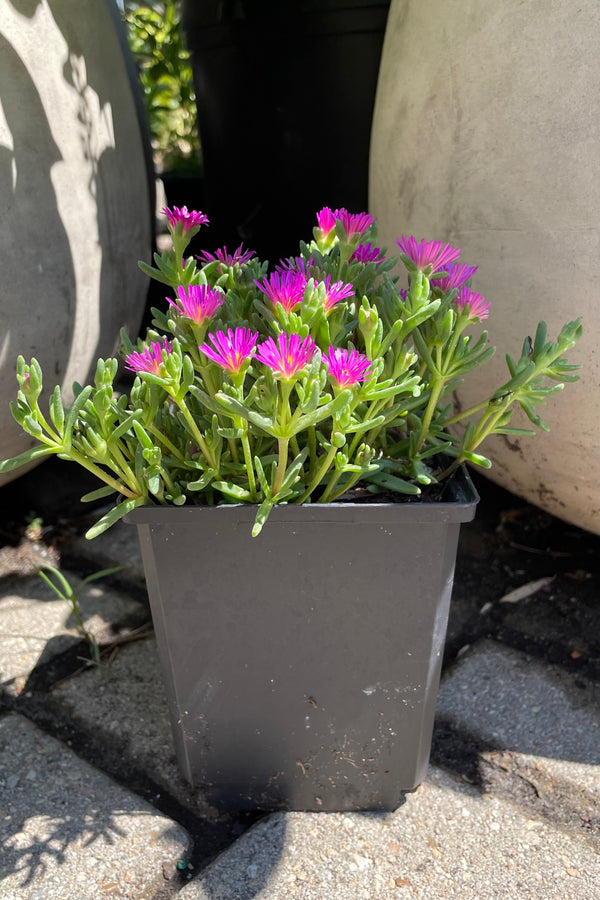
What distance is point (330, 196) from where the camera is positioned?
174cm

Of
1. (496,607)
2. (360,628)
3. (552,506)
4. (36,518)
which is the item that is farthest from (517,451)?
(36,518)

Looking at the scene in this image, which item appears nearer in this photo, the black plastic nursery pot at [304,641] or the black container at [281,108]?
the black plastic nursery pot at [304,641]

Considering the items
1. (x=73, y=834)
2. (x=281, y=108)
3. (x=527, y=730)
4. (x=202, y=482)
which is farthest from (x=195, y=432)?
(x=281, y=108)

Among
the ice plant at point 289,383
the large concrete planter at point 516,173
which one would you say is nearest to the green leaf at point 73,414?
the ice plant at point 289,383

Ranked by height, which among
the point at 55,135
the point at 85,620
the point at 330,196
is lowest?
the point at 85,620

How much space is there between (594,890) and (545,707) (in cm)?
29

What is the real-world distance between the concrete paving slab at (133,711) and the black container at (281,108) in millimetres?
1024

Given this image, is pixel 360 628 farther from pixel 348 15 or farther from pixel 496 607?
pixel 348 15

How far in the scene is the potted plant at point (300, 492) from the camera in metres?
0.75

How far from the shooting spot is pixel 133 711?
1140 mm

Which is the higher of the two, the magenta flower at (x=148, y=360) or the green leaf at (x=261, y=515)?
the magenta flower at (x=148, y=360)

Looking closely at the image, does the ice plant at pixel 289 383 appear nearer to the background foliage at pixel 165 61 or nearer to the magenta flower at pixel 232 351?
the magenta flower at pixel 232 351

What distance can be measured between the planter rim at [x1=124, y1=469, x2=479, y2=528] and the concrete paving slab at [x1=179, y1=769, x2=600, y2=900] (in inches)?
16.0

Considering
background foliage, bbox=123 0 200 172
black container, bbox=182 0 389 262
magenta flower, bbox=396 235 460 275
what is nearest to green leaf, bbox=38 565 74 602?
magenta flower, bbox=396 235 460 275
